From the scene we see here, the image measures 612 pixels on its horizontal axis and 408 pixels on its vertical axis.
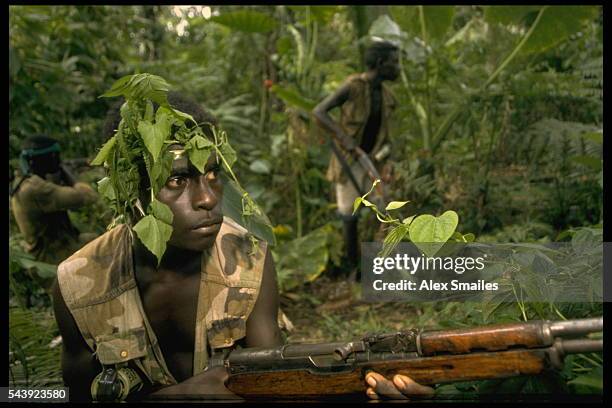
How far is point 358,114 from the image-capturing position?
5535 millimetres

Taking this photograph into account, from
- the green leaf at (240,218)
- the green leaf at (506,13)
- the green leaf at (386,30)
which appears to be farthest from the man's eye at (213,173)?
the green leaf at (506,13)

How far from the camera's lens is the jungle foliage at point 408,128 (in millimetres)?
5094

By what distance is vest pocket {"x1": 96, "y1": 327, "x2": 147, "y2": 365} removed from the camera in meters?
2.21

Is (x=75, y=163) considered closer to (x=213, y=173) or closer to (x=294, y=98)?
(x=294, y=98)

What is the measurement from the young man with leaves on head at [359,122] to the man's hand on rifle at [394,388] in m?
3.67

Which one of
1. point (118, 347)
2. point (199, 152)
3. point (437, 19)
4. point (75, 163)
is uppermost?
point (437, 19)

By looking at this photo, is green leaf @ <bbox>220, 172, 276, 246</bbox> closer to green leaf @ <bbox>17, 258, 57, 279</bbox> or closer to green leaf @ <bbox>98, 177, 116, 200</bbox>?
green leaf @ <bbox>98, 177, 116, 200</bbox>

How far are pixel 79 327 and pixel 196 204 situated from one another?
610mm

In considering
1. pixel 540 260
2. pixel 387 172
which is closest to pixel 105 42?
pixel 387 172

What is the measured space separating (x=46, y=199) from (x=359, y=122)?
8.04ft

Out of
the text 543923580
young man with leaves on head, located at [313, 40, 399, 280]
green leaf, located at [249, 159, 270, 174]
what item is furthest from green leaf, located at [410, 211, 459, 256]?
green leaf, located at [249, 159, 270, 174]

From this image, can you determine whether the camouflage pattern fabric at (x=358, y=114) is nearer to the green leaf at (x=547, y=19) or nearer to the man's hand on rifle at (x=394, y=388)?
the green leaf at (x=547, y=19)

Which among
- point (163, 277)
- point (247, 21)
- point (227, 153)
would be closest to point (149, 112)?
point (227, 153)
